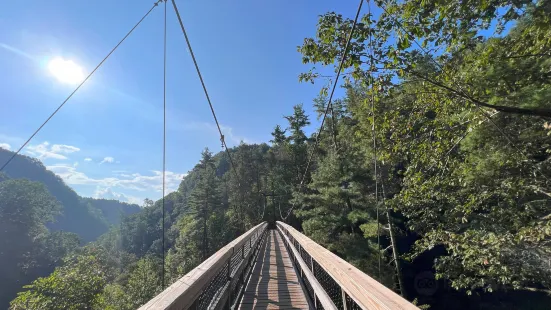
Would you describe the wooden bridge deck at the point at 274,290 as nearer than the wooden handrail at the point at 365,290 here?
No

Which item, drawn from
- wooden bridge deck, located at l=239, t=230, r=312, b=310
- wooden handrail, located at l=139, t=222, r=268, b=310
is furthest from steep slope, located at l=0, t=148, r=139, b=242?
wooden handrail, located at l=139, t=222, r=268, b=310

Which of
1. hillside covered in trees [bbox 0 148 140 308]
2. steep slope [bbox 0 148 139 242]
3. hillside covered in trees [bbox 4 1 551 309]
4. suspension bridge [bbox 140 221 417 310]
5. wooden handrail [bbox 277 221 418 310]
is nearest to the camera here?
wooden handrail [bbox 277 221 418 310]

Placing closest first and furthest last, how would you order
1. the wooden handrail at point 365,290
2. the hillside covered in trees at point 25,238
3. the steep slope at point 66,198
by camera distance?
the wooden handrail at point 365,290 → the hillside covered in trees at point 25,238 → the steep slope at point 66,198

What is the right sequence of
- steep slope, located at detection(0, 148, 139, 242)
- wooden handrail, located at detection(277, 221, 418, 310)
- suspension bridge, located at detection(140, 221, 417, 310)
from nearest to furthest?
wooden handrail, located at detection(277, 221, 418, 310), suspension bridge, located at detection(140, 221, 417, 310), steep slope, located at detection(0, 148, 139, 242)

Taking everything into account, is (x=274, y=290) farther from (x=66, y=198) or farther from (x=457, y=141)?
(x=66, y=198)

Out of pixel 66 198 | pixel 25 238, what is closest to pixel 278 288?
pixel 25 238

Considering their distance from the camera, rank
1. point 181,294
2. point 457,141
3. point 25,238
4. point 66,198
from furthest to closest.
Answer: point 66,198 → point 25,238 → point 457,141 → point 181,294

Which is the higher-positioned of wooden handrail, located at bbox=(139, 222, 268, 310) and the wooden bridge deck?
wooden handrail, located at bbox=(139, 222, 268, 310)

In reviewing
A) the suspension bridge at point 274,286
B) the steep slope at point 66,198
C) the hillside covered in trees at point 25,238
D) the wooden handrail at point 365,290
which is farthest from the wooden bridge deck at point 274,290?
the steep slope at point 66,198

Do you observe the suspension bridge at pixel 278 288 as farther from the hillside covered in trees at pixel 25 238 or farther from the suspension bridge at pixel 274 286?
the hillside covered in trees at pixel 25 238

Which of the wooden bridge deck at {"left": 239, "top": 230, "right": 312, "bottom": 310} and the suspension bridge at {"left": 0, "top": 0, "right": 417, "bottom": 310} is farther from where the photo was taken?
the wooden bridge deck at {"left": 239, "top": 230, "right": 312, "bottom": 310}

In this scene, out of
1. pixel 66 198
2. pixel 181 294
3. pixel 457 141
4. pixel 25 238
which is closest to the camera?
pixel 181 294

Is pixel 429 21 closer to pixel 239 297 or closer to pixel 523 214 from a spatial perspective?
pixel 239 297

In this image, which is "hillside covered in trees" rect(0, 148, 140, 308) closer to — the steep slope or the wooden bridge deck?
the wooden bridge deck
